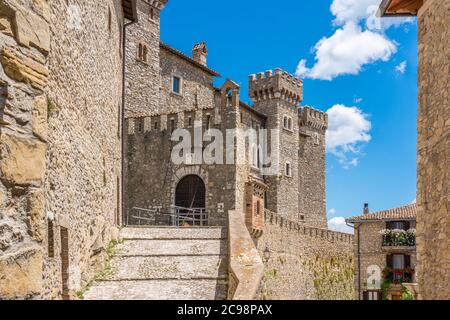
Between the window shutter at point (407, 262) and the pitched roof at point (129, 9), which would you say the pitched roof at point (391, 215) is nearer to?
the window shutter at point (407, 262)

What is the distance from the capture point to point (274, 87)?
38.6m

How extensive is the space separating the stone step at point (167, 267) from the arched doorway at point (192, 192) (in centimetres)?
1002

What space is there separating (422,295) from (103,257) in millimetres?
7113

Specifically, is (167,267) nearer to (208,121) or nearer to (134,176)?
(208,121)

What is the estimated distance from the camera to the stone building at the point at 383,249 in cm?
3177

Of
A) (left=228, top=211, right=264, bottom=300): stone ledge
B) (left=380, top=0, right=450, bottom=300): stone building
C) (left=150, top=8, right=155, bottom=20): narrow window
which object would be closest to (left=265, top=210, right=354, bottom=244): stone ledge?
(left=228, top=211, right=264, bottom=300): stone ledge

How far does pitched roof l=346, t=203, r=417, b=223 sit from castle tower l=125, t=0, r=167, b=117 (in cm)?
1363

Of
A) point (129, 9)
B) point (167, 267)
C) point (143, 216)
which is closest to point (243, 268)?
point (167, 267)

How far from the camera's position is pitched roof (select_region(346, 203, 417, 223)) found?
109ft

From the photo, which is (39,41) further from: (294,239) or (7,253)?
(294,239)

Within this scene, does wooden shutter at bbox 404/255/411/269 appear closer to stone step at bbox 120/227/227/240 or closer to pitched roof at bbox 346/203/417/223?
pitched roof at bbox 346/203/417/223

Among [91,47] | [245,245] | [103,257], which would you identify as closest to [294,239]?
[245,245]

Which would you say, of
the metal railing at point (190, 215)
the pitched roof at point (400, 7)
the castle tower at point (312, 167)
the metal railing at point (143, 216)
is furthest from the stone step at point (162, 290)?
the castle tower at point (312, 167)

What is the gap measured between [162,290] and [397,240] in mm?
23275
